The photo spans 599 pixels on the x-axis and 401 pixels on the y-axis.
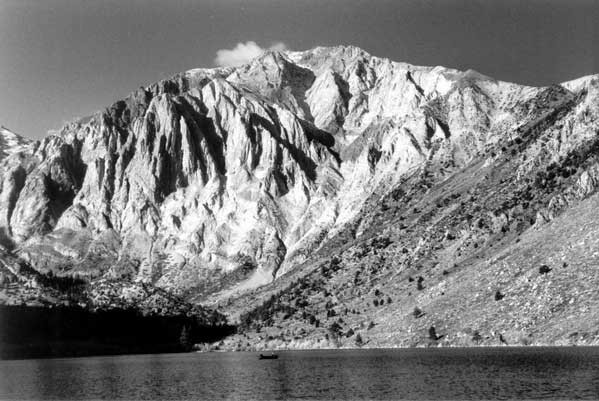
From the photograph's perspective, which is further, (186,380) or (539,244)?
(539,244)

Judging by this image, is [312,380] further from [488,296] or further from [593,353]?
[488,296]

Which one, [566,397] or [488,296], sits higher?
[488,296]

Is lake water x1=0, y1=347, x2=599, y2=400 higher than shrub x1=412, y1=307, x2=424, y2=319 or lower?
lower

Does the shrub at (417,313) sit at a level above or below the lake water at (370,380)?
above

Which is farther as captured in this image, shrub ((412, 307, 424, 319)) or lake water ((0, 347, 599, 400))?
shrub ((412, 307, 424, 319))

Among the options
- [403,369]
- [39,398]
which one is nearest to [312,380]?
[403,369]

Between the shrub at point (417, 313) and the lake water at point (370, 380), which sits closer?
the lake water at point (370, 380)

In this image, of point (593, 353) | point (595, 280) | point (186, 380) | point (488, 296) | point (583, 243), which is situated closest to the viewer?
point (593, 353)

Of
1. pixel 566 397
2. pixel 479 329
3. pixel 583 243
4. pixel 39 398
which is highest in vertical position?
pixel 583 243
